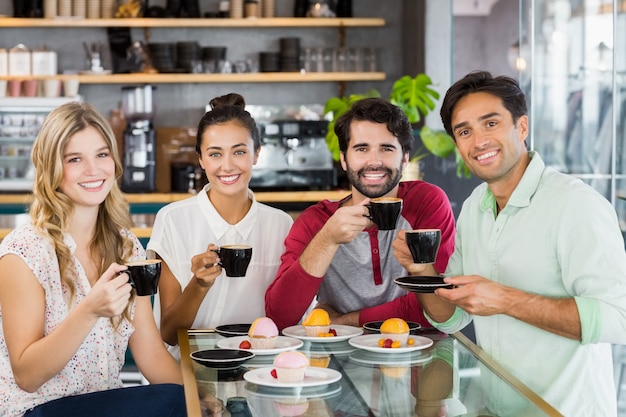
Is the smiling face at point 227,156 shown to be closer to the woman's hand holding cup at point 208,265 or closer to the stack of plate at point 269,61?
the woman's hand holding cup at point 208,265

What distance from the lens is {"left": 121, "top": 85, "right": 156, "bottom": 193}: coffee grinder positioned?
7.16m

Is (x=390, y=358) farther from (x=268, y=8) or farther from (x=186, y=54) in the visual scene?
(x=268, y=8)

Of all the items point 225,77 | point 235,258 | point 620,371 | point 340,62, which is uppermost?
point 340,62

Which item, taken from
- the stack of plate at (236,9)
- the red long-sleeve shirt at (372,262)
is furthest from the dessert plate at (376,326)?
the stack of plate at (236,9)

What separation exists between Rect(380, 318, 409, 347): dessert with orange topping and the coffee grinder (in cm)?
502

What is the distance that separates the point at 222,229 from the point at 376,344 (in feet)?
3.28

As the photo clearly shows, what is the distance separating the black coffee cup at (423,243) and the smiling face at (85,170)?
2.92 ft

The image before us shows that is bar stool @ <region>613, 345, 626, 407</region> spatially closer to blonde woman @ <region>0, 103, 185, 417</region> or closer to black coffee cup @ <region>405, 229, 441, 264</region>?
black coffee cup @ <region>405, 229, 441, 264</region>

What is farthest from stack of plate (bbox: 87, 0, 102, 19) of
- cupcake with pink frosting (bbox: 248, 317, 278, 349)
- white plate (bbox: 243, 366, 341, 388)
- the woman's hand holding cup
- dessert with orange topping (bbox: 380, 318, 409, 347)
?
white plate (bbox: 243, 366, 341, 388)

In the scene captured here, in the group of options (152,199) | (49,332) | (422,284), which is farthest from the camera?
(152,199)

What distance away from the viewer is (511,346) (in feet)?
7.88

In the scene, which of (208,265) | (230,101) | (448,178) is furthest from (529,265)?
(448,178)

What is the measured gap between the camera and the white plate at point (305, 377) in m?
1.91

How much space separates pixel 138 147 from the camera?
23.7 ft
